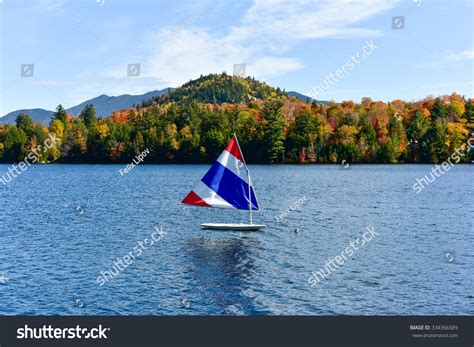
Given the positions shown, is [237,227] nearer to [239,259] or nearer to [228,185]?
[228,185]

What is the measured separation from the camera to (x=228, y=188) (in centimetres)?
5025

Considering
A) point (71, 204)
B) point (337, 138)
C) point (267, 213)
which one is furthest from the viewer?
point (337, 138)

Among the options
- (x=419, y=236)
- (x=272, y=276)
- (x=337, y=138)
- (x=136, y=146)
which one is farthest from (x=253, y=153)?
(x=272, y=276)

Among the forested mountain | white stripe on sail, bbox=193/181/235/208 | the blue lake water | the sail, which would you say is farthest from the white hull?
the forested mountain

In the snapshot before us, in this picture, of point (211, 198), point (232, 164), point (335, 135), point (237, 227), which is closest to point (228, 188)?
point (211, 198)

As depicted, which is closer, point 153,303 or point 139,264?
point 153,303

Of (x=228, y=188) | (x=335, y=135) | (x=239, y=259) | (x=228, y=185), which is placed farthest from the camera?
(x=335, y=135)

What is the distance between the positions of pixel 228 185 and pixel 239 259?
41.2 feet

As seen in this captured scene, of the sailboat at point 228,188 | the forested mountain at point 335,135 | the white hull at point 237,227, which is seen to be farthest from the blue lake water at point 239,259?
the forested mountain at point 335,135

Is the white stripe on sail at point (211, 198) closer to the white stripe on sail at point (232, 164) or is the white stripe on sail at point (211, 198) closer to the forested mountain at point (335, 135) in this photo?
the white stripe on sail at point (232, 164)

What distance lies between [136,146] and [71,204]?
126m

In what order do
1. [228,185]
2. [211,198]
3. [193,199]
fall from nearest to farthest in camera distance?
[228,185]
[211,198]
[193,199]
